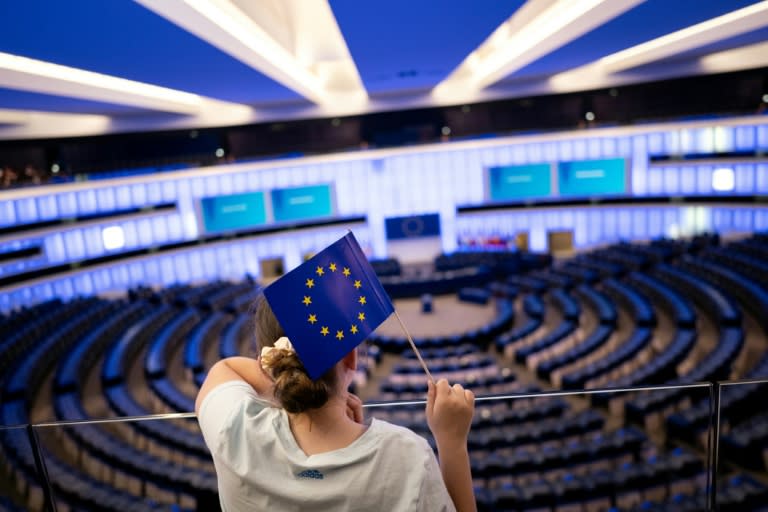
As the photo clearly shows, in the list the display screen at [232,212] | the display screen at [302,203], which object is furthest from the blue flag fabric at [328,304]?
the display screen at [302,203]

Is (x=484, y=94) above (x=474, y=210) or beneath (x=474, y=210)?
above

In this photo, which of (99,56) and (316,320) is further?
A: (99,56)

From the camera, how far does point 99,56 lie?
29.8ft

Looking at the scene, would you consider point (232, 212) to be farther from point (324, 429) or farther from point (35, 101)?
point (324, 429)

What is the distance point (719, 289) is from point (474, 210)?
12.6m

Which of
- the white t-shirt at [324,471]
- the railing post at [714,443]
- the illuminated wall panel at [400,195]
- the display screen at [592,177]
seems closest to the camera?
the white t-shirt at [324,471]

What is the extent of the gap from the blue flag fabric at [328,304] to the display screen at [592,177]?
79.9 feet

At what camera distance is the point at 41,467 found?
305cm

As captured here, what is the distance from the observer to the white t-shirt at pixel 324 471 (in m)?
1.45

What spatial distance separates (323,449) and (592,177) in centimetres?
2517

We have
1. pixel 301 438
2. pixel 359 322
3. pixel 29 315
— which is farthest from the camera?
pixel 29 315

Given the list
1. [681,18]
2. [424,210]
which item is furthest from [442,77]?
[424,210]

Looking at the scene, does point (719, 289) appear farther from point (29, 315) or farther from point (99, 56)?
point (29, 315)

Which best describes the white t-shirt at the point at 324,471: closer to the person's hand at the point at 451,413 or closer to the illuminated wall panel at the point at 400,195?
the person's hand at the point at 451,413
